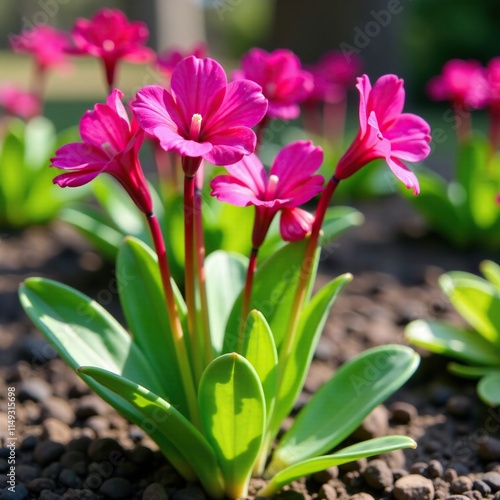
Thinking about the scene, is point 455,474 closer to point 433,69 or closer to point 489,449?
point 489,449

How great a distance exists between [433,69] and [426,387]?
9.93m

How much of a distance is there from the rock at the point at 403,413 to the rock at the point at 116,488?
2.91 ft

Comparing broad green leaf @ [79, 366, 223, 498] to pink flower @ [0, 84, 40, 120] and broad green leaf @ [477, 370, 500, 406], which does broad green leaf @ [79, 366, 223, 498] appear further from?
pink flower @ [0, 84, 40, 120]

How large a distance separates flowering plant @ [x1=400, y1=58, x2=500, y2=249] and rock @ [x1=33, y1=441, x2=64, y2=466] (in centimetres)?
226

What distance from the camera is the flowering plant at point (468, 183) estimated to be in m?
3.52

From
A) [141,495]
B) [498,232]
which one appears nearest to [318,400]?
[141,495]

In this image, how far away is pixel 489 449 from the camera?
2.04m

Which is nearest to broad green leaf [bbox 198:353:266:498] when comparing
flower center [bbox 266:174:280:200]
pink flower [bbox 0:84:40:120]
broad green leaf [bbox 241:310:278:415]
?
broad green leaf [bbox 241:310:278:415]

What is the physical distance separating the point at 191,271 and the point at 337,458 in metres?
0.52

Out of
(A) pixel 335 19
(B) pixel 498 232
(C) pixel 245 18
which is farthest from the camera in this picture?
(C) pixel 245 18

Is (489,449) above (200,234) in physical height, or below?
below

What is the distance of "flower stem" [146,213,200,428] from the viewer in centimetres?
163

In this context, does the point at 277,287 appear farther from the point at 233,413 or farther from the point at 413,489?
the point at 413,489

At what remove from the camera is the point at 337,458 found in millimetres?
1591
